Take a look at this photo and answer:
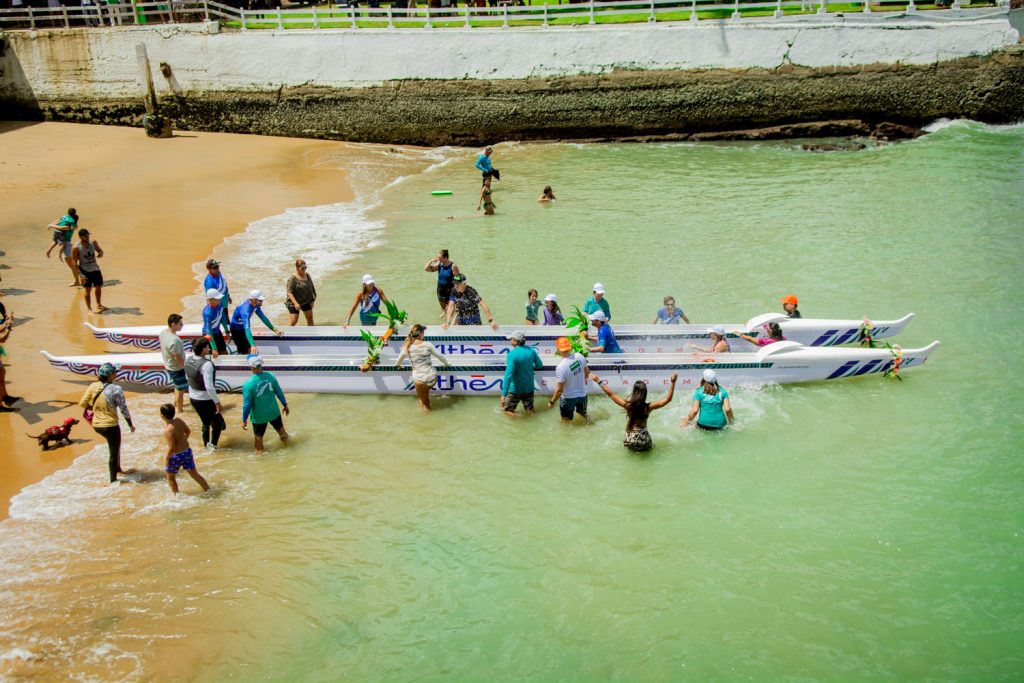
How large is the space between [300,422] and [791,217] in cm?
1356

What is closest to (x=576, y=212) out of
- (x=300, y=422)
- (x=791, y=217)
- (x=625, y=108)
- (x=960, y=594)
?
(x=791, y=217)

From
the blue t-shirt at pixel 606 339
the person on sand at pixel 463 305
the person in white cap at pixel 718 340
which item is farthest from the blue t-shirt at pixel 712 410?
the person on sand at pixel 463 305

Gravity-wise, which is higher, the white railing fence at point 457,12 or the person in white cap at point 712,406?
the white railing fence at point 457,12

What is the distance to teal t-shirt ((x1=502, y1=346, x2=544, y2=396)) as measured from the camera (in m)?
11.1

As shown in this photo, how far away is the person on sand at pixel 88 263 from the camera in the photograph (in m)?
14.3

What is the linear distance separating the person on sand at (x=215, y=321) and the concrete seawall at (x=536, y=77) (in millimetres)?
19309

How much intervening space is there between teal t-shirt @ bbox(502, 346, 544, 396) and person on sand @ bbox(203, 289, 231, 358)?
437 centimetres

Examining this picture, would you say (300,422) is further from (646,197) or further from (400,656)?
(646,197)

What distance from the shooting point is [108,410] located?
9.72 metres

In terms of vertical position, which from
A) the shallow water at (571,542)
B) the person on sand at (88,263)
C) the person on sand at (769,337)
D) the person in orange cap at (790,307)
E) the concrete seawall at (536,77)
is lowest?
the shallow water at (571,542)

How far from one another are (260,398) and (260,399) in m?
0.01

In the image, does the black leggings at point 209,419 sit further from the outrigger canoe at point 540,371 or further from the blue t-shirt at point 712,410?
the blue t-shirt at point 712,410

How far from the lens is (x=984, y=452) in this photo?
10.1 m

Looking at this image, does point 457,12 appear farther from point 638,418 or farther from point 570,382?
point 638,418
